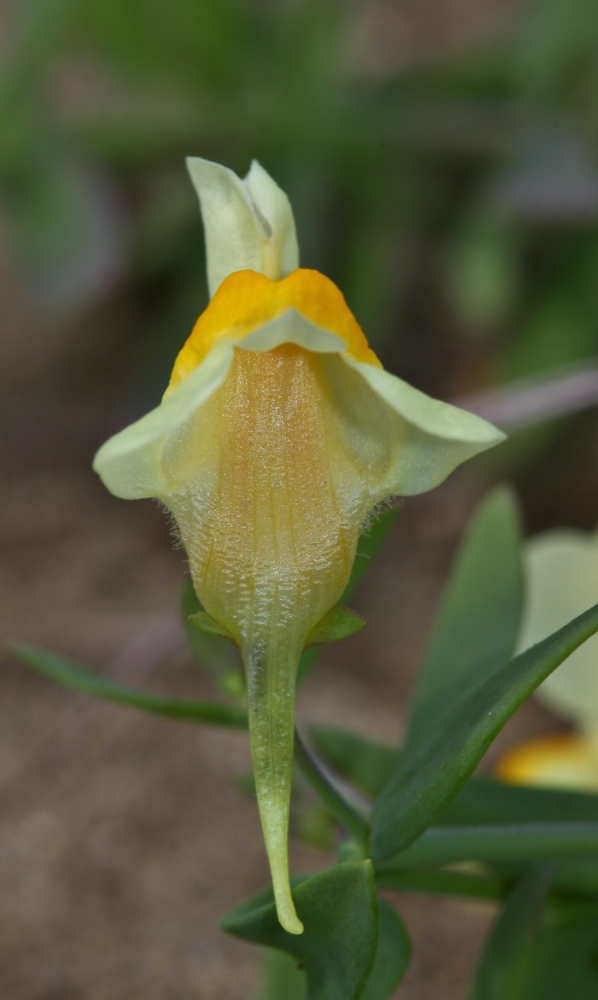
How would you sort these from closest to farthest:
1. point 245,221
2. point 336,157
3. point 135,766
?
1. point 245,221
2. point 135,766
3. point 336,157

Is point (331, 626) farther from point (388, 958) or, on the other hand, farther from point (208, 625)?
point (388, 958)

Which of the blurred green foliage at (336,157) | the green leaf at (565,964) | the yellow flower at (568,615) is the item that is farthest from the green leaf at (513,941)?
the blurred green foliage at (336,157)

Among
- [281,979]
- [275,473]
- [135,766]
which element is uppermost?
[275,473]

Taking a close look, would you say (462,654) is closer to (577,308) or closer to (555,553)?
(555,553)

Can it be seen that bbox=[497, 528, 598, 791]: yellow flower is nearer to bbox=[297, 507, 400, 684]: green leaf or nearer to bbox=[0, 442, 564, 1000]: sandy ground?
bbox=[0, 442, 564, 1000]: sandy ground

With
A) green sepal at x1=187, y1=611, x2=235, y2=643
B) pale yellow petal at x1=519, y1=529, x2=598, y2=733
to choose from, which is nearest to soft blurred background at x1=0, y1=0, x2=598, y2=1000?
pale yellow petal at x1=519, y1=529, x2=598, y2=733

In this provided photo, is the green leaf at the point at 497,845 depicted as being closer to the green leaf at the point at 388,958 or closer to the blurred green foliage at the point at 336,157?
the green leaf at the point at 388,958

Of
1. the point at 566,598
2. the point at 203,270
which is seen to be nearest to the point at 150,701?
the point at 566,598
